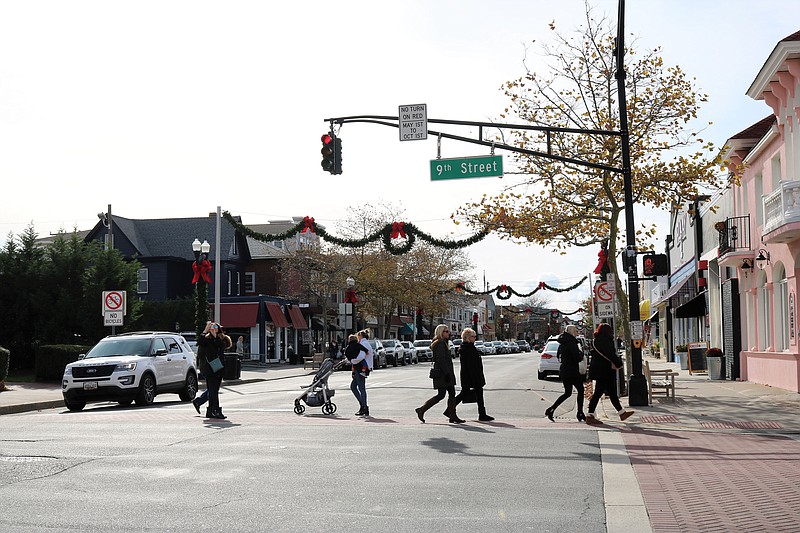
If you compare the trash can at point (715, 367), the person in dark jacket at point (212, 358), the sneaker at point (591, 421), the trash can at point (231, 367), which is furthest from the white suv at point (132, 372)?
the trash can at point (715, 367)

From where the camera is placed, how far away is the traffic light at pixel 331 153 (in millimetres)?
20266

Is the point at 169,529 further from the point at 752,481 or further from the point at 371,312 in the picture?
the point at 371,312

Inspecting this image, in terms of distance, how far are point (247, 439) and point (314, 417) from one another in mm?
4155

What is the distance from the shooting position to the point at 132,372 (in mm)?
21453

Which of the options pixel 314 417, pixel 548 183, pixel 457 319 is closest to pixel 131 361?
pixel 314 417

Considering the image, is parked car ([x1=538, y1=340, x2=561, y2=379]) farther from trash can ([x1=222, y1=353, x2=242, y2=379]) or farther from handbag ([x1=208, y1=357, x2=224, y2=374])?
handbag ([x1=208, y1=357, x2=224, y2=374])

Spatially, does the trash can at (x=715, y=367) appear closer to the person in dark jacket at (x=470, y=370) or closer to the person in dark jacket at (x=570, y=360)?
the person in dark jacket at (x=570, y=360)

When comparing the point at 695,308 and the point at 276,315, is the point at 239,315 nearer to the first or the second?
the point at 276,315

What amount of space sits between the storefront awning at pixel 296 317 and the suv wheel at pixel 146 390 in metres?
37.4

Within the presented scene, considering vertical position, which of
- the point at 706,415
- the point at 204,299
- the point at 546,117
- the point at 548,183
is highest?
the point at 546,117

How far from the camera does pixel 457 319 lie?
454ft

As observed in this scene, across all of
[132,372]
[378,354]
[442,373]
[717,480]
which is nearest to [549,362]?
[132,372]

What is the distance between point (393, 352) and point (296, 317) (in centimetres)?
727

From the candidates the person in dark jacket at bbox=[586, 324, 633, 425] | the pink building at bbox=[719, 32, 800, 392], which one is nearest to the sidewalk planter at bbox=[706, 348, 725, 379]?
the pink building at bbox=[719, 32, 800, 392]
